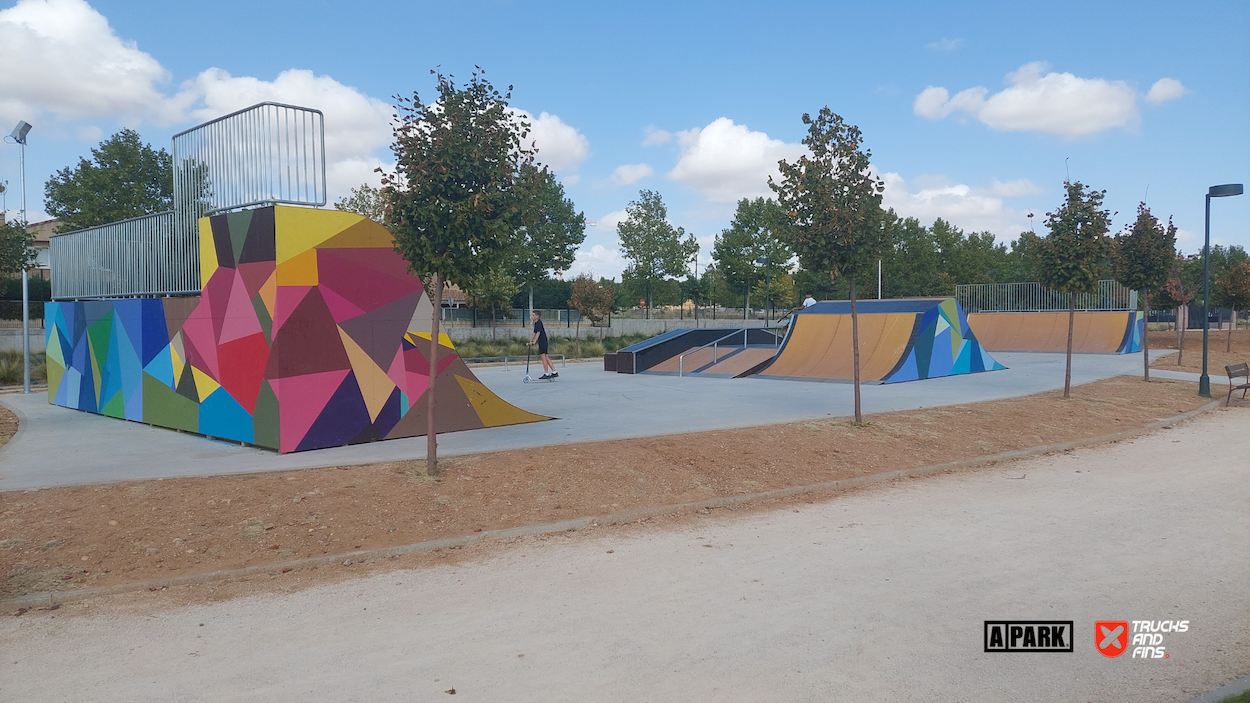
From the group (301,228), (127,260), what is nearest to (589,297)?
(127,260)

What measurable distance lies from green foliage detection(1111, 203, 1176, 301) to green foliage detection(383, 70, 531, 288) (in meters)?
16.6

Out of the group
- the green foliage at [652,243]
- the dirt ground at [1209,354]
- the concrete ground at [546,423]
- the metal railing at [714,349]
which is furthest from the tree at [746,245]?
the concrete ground at [546,423]

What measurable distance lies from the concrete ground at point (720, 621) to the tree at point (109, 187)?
39386mm

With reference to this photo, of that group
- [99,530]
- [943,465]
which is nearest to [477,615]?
[99,530]

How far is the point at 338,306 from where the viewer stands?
984cm

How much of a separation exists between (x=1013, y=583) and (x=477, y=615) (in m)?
3.73

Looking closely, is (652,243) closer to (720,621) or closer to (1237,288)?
(1237,288)

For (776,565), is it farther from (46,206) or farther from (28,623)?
(46,206)

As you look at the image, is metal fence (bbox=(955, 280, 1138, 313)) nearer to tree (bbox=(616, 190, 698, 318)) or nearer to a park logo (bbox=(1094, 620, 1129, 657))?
tree (bbox=(616, 190, 698, 318))

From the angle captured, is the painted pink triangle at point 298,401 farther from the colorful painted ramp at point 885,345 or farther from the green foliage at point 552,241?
the green foliage at point 552,241

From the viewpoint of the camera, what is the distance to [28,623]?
15.7 feet

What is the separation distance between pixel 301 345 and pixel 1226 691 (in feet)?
30.3

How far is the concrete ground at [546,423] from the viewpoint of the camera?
27.8 ft

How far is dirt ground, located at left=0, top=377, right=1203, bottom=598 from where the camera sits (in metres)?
5.78
